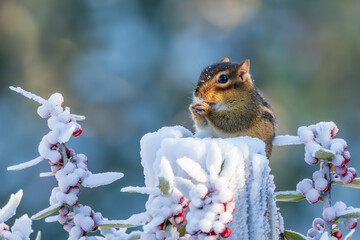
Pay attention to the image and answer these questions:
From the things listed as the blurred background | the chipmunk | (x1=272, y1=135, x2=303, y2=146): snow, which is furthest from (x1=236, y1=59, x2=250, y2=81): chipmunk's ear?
the blurred background

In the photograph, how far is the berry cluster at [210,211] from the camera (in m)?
0.56

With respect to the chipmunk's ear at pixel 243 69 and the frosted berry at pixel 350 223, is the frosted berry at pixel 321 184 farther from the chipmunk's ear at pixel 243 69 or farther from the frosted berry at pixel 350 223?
the chipmunk's ear at pixel 243 69

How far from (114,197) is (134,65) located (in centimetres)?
101

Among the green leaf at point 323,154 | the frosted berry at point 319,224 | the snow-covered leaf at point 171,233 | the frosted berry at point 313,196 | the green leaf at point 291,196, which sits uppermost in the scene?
the green leaf at point 291,196

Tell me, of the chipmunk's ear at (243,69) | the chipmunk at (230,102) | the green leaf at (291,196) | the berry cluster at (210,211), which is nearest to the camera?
the berry cluster at (210,211)

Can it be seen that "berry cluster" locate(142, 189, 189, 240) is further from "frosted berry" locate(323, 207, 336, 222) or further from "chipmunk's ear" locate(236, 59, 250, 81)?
"chipmunk's ear" locate(236, 59, 250, 81)

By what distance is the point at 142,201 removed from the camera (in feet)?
13.0

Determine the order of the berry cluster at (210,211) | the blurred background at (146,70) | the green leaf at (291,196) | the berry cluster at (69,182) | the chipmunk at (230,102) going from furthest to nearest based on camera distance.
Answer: the blurred background at (146,70) → the chipmunk at (230,102) → the green leaf at (291,196) → the berry cluster at (69,182) → the berry cluster at (210,211)

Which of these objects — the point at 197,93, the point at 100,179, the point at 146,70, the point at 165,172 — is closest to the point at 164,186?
the point at 165,172

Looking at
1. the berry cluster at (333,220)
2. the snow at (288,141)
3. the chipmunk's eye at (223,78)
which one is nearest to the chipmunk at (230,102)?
the chipmunk's eye at (223,78)

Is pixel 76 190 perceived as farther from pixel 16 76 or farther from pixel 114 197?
pixel 16 76

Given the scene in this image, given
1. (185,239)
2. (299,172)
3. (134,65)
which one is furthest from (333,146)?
(134,65)

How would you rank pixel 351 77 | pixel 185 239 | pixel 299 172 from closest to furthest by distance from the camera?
pixel 185 239 < pixel 299 172 < pixel 351 77

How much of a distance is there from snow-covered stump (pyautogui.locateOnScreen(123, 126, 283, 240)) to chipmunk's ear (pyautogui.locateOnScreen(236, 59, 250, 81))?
0.59m
